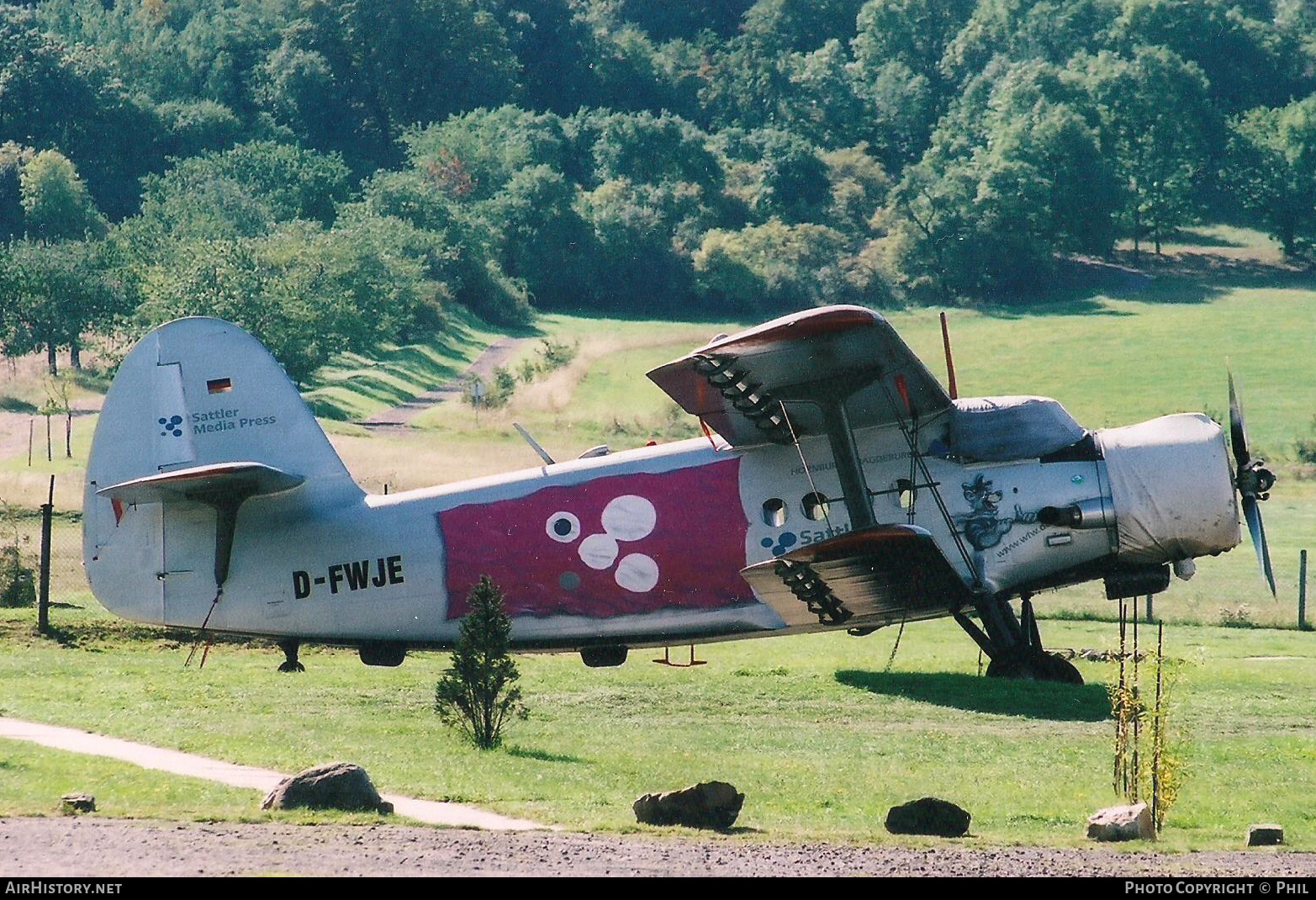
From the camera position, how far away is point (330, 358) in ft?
255

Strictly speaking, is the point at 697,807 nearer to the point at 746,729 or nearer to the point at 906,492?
the point at 746,729

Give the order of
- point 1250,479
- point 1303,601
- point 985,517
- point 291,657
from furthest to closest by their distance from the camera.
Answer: point 1303,601, point 291,657, point 1250,479, point 985,517

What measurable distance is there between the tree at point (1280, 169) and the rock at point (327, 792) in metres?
104

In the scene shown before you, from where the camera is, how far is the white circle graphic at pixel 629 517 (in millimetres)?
20547

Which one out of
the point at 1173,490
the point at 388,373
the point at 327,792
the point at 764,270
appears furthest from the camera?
the point at 764,270

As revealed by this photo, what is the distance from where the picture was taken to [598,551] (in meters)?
20.6

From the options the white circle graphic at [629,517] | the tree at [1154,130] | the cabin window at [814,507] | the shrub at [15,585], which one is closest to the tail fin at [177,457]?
the white circle graphic at [629,517]

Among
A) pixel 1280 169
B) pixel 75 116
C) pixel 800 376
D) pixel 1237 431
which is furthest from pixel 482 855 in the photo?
pixel 75 116

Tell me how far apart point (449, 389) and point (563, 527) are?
191ft

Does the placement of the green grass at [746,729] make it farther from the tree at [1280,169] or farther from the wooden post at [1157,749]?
the tree at [1280,169]
